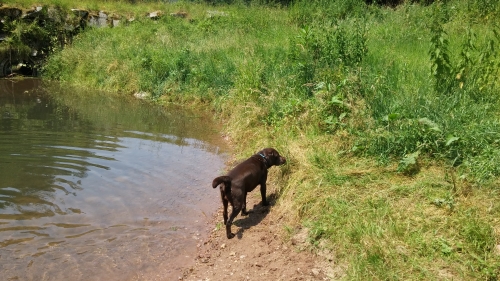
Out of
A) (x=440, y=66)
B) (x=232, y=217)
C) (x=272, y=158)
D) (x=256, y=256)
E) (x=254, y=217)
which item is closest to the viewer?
(x=256, y=256)

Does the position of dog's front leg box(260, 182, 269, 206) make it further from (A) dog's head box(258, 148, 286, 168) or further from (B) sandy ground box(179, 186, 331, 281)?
(A) dog's head box(258, 148, 286, 168)

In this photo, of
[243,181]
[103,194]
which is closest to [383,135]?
[243,181]

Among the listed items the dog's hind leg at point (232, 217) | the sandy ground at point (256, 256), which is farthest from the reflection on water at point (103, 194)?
the dog's hind leg at point (232, 217)

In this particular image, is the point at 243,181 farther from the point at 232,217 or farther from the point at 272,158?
the point at 272,158

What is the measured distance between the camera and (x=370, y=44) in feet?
34.1

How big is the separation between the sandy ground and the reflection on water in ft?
0.84

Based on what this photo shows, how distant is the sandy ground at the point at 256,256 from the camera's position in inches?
174

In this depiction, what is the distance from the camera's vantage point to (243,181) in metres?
5.39

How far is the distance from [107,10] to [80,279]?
766 inches

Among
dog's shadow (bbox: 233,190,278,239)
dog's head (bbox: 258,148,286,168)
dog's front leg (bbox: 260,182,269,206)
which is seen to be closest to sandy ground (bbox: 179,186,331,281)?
dog's shadow (bbox: 233,190,278,239)

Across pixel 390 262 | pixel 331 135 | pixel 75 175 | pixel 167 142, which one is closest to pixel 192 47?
pixel 167 142

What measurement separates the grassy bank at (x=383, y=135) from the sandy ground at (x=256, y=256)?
19 cm

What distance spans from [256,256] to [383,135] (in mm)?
2337

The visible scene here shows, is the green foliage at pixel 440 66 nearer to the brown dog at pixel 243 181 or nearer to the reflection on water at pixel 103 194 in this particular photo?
the brown dog at pixel 243 181
